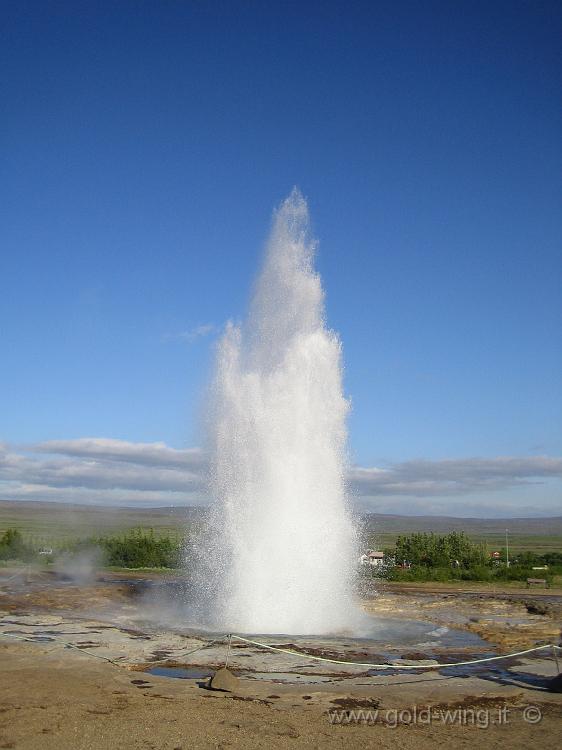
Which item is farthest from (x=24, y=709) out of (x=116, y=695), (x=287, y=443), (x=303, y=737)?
(x=287, y=443)

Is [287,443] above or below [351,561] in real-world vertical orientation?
above

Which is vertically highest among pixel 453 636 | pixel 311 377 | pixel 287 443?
pixel 311 377

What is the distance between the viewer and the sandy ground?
8211 mm

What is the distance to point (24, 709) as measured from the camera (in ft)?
30.5

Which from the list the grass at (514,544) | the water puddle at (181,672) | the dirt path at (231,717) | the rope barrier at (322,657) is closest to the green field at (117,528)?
the grass at (514,544)

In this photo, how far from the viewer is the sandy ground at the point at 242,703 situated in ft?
26.9

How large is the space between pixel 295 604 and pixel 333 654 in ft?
13.8

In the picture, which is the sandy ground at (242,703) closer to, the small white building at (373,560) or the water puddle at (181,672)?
the water puddle at (181,672)

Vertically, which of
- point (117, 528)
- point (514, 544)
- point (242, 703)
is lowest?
point (514, 544)

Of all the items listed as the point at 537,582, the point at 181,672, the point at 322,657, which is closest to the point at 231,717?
the point at 181,672

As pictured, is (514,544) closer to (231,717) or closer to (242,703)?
(242,703)

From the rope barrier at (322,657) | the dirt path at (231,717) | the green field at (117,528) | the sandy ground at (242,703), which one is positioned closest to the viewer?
the dirt path at (231,717)

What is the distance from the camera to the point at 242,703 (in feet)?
32.2

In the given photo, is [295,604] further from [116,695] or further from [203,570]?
[116,695]
